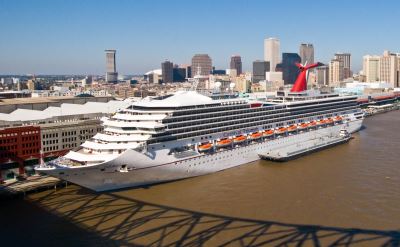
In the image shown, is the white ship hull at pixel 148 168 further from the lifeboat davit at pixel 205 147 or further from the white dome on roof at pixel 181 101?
the white dome on roof at pixel 181 101

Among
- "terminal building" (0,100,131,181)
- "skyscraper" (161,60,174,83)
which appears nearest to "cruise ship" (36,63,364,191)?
"terminal building" (0,100,131,181)

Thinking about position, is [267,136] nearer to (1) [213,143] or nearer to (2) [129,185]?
(1) [213,143]

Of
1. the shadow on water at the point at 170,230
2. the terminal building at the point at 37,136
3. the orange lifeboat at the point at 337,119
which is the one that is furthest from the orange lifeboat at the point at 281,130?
the shadow on water at the point at 170,230

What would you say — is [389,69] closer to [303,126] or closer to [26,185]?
[303,126]

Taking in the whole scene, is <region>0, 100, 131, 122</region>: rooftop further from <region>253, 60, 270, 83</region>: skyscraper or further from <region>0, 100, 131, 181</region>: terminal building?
<region>253, 60, 270, 83</region>: skyscraper

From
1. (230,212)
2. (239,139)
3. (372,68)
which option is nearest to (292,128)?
(239,139)

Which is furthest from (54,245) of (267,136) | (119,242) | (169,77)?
(169,77)
